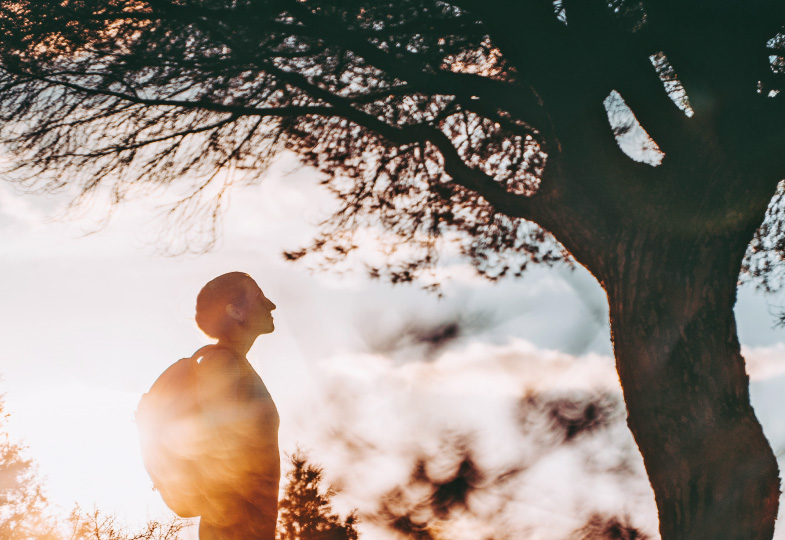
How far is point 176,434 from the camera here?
1698mm

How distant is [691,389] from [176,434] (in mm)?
2889

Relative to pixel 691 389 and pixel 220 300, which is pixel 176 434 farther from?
pixel 691 389

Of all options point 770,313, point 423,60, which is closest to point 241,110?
point 423,60

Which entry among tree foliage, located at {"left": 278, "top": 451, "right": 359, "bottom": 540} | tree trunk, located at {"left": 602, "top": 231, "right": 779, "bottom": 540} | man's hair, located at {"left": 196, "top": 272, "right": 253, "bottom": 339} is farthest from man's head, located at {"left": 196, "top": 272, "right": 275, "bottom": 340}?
tree foliage, located at {"left": 278, "top": 451, "right": 359, "bottom": 540}

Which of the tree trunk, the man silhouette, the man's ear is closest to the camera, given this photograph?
the man silhouette

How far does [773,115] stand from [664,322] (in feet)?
5.04

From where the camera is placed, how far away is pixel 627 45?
144 inches

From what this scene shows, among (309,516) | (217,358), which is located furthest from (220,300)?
(309,516)

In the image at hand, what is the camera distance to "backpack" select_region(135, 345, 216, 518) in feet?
5.49

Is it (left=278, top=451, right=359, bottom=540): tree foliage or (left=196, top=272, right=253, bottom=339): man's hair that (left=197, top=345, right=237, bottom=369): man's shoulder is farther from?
(left=278, top=451, right=359, bottom=540): tree foliage

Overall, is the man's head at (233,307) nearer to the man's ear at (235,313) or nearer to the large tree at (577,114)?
the man's ear at (235,313)

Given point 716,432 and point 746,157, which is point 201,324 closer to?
point 716,432

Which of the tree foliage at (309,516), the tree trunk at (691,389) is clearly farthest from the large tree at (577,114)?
the tree foliage at (309,516)

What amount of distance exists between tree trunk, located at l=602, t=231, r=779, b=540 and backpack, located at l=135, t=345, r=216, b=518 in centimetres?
273
